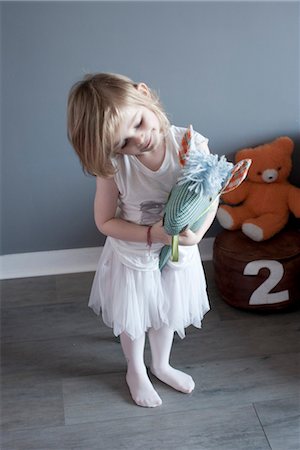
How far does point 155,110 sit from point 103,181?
20 cm

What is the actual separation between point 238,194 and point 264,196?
0.27ft

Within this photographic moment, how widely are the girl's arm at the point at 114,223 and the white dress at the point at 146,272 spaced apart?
0.08ft

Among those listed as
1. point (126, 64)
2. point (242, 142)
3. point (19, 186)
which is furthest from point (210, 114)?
point (19, 186)

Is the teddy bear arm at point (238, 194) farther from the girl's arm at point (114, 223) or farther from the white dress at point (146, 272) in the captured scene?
the girl's arm at point (114, 223)

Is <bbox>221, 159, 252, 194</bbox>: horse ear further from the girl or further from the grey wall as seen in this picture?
the grey wall

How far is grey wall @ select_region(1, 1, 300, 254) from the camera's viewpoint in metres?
1.64

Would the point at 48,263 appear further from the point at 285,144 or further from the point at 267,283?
the point at 285,144

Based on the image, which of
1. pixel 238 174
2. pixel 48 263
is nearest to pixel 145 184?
pixel 238 174

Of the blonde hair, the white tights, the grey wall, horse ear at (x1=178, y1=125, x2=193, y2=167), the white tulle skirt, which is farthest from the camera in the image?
the grey wall

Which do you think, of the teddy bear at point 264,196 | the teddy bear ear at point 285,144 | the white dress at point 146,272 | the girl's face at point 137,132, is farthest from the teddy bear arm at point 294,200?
the girl's face at point 137,132

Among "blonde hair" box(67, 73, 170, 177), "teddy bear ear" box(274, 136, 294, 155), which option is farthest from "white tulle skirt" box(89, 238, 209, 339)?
"teddy bear ear" box(274, 136, 294, 155)

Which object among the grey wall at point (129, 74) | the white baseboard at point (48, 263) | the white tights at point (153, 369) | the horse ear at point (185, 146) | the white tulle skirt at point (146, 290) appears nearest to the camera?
the horse ear at point (185, 146)

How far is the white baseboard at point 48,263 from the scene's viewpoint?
2.00 meters

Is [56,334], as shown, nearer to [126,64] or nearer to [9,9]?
[126,64]
